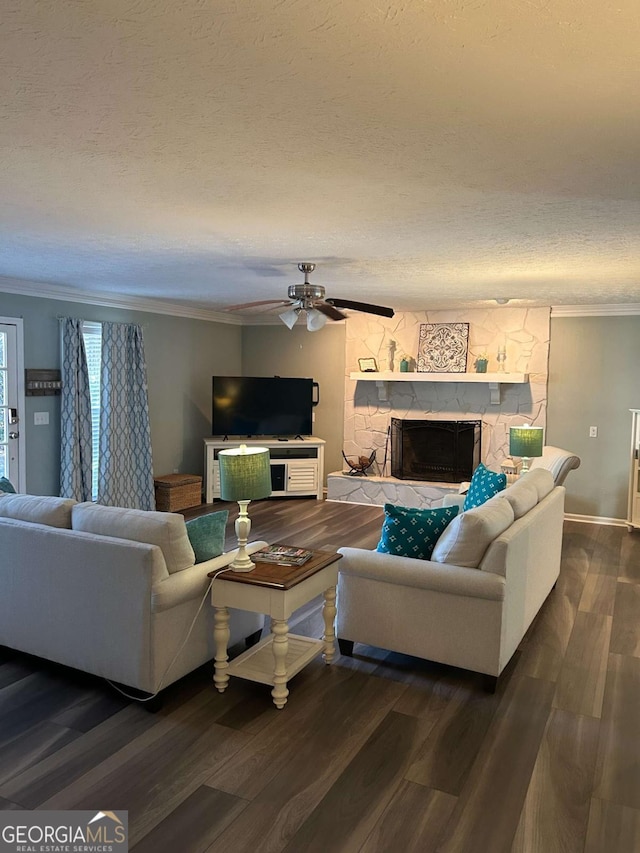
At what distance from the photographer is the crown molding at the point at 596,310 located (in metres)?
6.55

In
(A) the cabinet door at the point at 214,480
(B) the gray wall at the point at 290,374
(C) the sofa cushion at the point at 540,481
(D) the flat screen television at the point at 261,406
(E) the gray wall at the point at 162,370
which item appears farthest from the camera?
(D) the flat screen television at the point at 261,406

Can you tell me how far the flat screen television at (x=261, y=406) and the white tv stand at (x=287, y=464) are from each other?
151mm

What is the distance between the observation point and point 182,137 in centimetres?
215

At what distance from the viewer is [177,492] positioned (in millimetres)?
7215

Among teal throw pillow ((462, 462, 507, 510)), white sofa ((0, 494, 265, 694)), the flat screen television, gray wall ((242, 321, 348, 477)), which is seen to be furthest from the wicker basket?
white sofa ((0, 494, 265, 694))

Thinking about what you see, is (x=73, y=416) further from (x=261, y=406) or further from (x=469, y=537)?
(x=469, y=537)

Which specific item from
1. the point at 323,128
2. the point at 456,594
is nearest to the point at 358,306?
the point at 456,594

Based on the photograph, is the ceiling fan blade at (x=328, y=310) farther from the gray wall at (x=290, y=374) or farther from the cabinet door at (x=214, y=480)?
the cabinet door at (x=214, y=480)

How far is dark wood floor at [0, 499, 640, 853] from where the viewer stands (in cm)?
221

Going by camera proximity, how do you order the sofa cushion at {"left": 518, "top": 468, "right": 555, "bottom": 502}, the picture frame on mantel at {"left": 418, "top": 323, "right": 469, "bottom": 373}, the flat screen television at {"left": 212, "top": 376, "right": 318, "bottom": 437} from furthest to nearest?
the flat screen television at {"left": 212, "top": 376, "right": 318, "bottom": 437} → the picture frame on mantel at {"left": 418, "top": 323, "right": 469, "bottom": 373} → the sofa cushion at {"left": 518, "top": 468, "right": 555, "bottom": 502}

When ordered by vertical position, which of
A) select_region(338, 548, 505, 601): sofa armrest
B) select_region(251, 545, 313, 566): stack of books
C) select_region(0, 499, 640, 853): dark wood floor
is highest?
select_region(251, 545, 313, 566): stack of books

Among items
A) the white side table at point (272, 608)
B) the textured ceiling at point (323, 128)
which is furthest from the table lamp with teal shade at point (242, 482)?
the textured ceiling at point (323, 128)

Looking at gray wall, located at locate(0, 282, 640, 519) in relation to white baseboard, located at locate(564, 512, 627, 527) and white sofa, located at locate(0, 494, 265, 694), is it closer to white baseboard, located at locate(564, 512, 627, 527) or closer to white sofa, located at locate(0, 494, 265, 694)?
white baseboard, located at locate(564, 512, 627, 527)

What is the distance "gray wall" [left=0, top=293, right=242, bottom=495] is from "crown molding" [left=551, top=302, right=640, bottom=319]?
4241 millimetres
